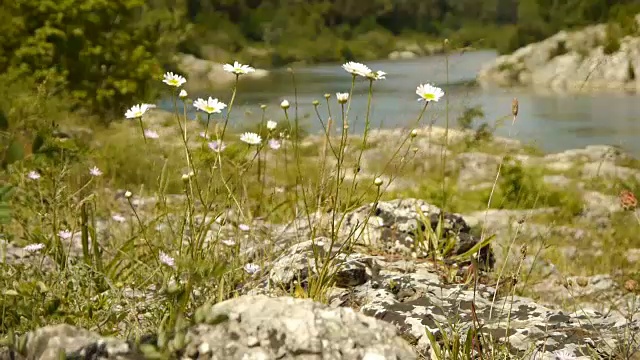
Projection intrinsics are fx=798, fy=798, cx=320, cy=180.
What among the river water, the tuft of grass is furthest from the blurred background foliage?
the river water

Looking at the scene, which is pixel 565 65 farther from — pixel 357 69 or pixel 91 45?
pixel 357 69

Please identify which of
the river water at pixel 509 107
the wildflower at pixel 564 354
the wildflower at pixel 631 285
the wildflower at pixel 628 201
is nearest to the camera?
the wildflower at pixel 564 354

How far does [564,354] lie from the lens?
2305 millimetres

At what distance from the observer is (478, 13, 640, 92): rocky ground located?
2995cm

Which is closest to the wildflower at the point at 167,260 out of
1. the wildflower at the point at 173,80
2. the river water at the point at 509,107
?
the wildflower at the point at 173,80

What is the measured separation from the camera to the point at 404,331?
8.04ft

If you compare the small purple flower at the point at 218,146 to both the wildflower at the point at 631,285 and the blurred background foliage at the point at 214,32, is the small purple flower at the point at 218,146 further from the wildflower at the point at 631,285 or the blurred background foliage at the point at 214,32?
Result: the wildflower at the point at 631,285

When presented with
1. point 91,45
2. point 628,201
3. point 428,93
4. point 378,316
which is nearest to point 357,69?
point 428,93

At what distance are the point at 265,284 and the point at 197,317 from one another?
54.7 inches

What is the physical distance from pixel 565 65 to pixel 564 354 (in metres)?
34.7

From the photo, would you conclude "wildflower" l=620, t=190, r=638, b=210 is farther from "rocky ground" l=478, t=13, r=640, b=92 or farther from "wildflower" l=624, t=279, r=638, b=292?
"rocky ground" l=478, t=13, r=640, b=92

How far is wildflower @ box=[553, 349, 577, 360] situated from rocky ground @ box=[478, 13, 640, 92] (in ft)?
92.8

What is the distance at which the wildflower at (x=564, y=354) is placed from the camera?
2.25m

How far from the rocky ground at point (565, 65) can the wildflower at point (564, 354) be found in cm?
2830
